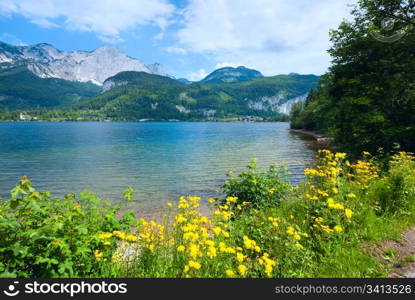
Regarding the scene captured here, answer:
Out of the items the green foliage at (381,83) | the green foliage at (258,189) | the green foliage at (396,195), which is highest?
the green foliage at (381,83)

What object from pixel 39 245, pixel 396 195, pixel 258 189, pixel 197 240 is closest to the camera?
pixel 39 245

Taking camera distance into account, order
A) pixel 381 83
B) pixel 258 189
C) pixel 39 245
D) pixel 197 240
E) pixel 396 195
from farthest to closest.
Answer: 1. pixel 381 83
2. pixel 258 189
3. pixel 396 195
4. pixel 197 240
5. pixel 39 245

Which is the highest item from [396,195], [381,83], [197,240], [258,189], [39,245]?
[381,83]

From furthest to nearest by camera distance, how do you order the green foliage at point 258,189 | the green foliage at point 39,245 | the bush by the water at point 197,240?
the green foliage at point 258,189 < the bush by the water at point 197,240 < the green foliage at point 39,245

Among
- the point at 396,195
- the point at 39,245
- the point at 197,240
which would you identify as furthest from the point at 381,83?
the point at 39,245

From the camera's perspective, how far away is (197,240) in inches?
202

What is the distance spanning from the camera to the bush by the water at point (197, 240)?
11.6 ft

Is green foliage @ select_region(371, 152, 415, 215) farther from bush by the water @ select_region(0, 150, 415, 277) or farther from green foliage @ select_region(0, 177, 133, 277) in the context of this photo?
green foliage @ select_region(0, 177, 133, 277)

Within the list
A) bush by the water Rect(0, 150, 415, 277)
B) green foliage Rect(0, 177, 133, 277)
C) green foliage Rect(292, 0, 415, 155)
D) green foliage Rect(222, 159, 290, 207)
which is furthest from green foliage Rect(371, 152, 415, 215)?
green foliage Rect(292, 0, 415, 155)

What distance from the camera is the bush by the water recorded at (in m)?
3.53

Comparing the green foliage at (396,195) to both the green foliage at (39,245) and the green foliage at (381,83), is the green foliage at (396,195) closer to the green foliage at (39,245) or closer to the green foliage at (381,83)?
the green foliage at (39,245)

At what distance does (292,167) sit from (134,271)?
26.9m

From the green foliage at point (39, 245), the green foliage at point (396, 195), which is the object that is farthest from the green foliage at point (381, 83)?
the green foliage at point (39, 245)

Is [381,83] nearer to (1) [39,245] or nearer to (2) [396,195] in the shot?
(2) [396,195]
